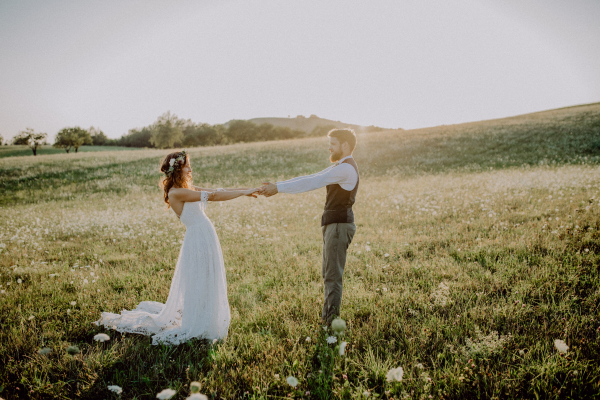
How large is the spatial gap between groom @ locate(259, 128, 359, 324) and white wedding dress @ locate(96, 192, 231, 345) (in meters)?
1.65

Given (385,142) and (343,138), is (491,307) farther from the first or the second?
(385,142)

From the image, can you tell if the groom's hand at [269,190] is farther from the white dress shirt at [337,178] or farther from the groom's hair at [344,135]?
the groom's hair at [344,135]

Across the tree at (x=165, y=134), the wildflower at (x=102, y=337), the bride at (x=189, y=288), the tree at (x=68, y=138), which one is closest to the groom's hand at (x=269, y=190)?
the bride at (x=189, y=288)

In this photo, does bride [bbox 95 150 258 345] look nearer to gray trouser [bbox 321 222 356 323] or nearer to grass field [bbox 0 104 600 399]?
grass field [bbox 0 104 600 399]

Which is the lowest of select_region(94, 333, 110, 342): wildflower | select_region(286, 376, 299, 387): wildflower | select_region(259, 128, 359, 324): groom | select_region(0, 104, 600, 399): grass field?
select_region(0, 104, 600, 399): grass field

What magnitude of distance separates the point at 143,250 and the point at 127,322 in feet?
13.7

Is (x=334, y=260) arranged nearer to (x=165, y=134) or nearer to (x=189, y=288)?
(x=189, y=288)

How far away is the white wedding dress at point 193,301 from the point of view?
448cm

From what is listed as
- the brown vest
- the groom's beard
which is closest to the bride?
the brown vest

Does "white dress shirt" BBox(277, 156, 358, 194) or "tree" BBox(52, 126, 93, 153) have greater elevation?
"tree" BBox(52, 126, 93, 153)

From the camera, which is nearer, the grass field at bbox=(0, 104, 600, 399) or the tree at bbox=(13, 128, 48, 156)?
the grass field at bbox=(0, 104, 600, 399)

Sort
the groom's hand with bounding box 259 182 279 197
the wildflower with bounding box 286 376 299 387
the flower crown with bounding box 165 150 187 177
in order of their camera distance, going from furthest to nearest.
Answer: the groom's hand with bounding box 259 182 279 197
the flower crown with bounding box 165 150 187 177
the wildflower with bounding box 286 376 299 387

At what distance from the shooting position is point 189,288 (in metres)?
4.55

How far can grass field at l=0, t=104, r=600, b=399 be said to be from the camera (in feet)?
11.3
